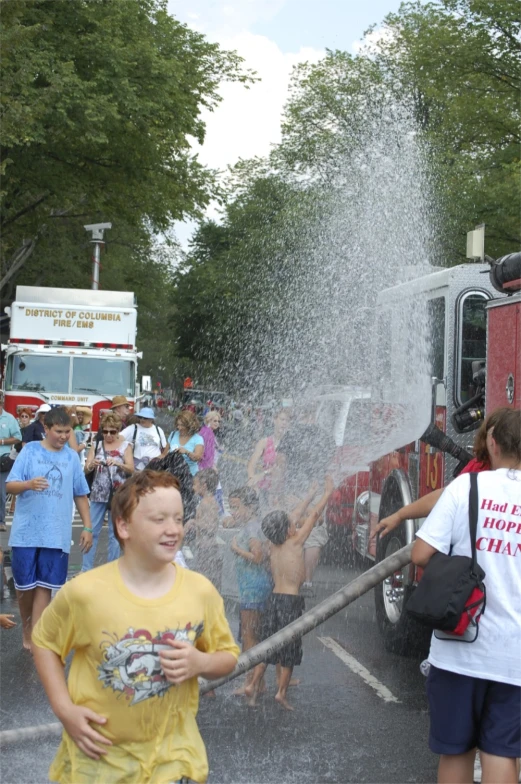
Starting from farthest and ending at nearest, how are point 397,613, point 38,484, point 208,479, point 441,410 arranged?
point 397,613, point 441,410, point 208,479, point 38,484

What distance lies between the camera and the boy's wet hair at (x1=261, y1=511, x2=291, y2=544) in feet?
21.0

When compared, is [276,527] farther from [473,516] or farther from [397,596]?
[473,516]

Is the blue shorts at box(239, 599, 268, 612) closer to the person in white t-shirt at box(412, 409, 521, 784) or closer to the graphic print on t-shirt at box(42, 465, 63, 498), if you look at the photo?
the graphic print on t-shirt at box(42, 465, 63, 498)

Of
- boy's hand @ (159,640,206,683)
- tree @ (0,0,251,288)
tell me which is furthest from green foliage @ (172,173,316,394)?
boy's hand @ (159,640,206,683)

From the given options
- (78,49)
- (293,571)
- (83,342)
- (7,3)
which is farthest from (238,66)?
(293,571)

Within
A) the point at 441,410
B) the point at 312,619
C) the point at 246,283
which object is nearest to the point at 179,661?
the point at 312,619

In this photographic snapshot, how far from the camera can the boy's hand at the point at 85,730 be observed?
9.37 ft

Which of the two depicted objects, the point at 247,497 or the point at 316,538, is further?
the point at 316,538

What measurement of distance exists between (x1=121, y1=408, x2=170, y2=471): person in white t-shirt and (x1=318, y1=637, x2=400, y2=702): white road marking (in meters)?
2.90

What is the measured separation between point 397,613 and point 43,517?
2661 mm

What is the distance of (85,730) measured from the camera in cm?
285

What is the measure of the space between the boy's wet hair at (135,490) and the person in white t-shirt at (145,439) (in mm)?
7351

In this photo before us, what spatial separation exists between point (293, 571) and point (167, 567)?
11.1ft

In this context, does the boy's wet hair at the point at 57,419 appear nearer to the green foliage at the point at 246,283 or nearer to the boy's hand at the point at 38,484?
the boy's hand at the point at 38,484
